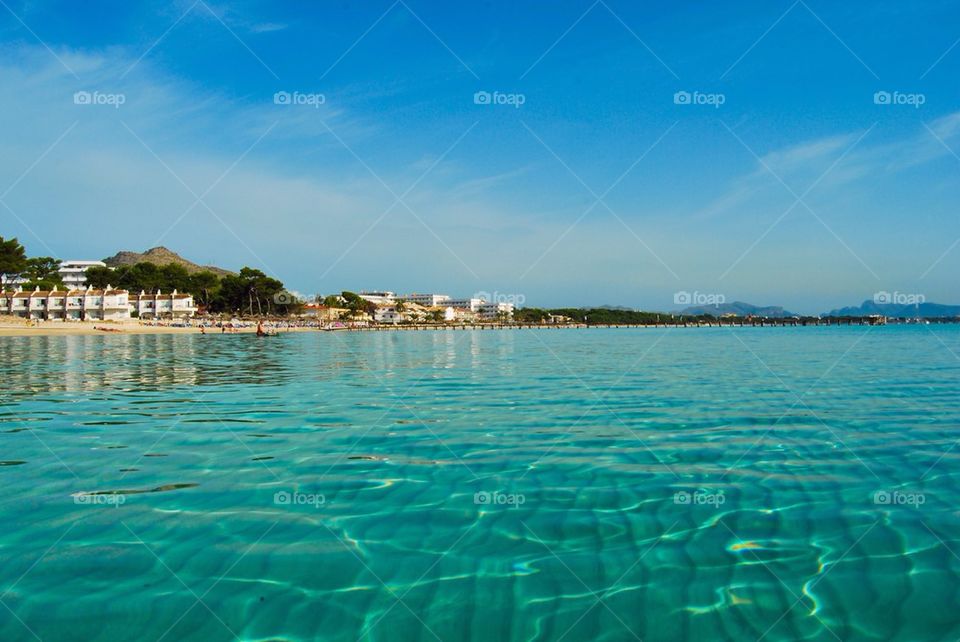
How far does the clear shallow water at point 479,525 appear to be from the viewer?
4.52 meters

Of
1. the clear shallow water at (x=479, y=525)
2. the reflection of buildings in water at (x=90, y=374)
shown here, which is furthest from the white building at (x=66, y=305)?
the clear shallow water at (x=479, y=525)

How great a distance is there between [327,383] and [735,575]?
17926mm

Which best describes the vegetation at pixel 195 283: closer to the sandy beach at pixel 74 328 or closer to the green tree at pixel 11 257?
the green tree at pixel 11 257

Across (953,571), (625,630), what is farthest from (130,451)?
(953,571)

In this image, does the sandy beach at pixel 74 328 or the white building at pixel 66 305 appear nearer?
the sandy beach at pixel 74 328

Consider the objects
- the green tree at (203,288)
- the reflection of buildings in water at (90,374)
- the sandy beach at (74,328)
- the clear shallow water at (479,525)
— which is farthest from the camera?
the green tree at (203,288)

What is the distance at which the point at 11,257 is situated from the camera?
351 feet

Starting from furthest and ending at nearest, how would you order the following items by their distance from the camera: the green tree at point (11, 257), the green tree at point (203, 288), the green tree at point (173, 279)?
the green tree at point (203, 288) → the green tree at point (173, 279) → the green tree at point (11, 257)

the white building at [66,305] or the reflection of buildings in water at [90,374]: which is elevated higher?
the white building at [66,305]

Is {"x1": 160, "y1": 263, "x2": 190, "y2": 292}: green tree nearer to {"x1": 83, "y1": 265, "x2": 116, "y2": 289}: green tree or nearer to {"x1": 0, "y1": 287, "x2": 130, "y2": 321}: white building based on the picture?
{"x1": 83, "y1": 265, "x2": 116, "y2": 289}: green tree

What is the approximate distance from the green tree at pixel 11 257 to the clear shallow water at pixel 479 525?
11831cm

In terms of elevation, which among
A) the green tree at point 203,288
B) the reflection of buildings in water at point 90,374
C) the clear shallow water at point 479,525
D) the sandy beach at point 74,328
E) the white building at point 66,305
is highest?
the green tree at point 203,288

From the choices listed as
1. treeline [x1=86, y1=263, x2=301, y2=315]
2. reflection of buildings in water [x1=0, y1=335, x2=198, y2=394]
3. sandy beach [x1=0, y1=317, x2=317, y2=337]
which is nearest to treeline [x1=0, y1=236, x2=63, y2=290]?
treeline [x1=86, y1=263, x2=301, y2=315]

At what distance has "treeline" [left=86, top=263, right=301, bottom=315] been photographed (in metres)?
137
